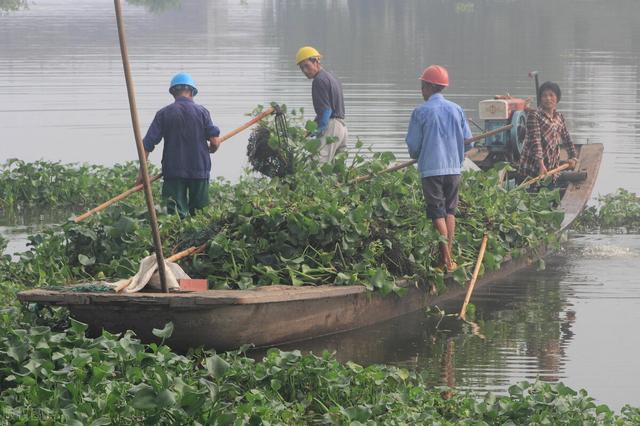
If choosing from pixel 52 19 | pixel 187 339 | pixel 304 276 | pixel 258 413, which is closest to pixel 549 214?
pixel 304 276

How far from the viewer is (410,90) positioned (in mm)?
30109

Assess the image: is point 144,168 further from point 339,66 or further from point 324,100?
point 339,66

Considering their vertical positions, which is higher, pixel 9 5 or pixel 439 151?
pixel 9 5

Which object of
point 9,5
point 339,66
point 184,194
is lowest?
point 339,66

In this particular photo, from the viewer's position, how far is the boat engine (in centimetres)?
1394

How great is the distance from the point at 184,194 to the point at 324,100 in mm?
2237

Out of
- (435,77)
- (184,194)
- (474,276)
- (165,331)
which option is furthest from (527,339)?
(184,194)

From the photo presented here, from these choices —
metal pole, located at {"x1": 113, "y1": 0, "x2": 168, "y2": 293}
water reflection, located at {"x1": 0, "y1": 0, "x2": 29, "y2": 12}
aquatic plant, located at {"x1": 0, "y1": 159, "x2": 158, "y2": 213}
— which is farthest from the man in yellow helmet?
water reflection, located at {"x1": 0, "y1": 0, "x2": 29, "y2": 12}

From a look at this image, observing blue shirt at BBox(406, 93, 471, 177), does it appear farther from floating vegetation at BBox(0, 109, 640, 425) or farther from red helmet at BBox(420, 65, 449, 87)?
floating vegetation at BBox(0, 109, 640, 425)

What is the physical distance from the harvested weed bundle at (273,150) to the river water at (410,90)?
216cm

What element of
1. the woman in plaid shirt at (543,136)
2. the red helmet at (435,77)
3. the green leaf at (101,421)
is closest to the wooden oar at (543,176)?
the woman in plaid shirt at (543,136)

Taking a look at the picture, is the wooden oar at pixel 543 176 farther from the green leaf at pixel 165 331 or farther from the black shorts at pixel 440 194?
the green leaf at pixel 165 331

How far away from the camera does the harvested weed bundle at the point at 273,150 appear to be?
12141mm

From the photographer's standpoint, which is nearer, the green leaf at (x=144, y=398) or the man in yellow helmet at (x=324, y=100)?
the green leaf at (x=144, y=398)
